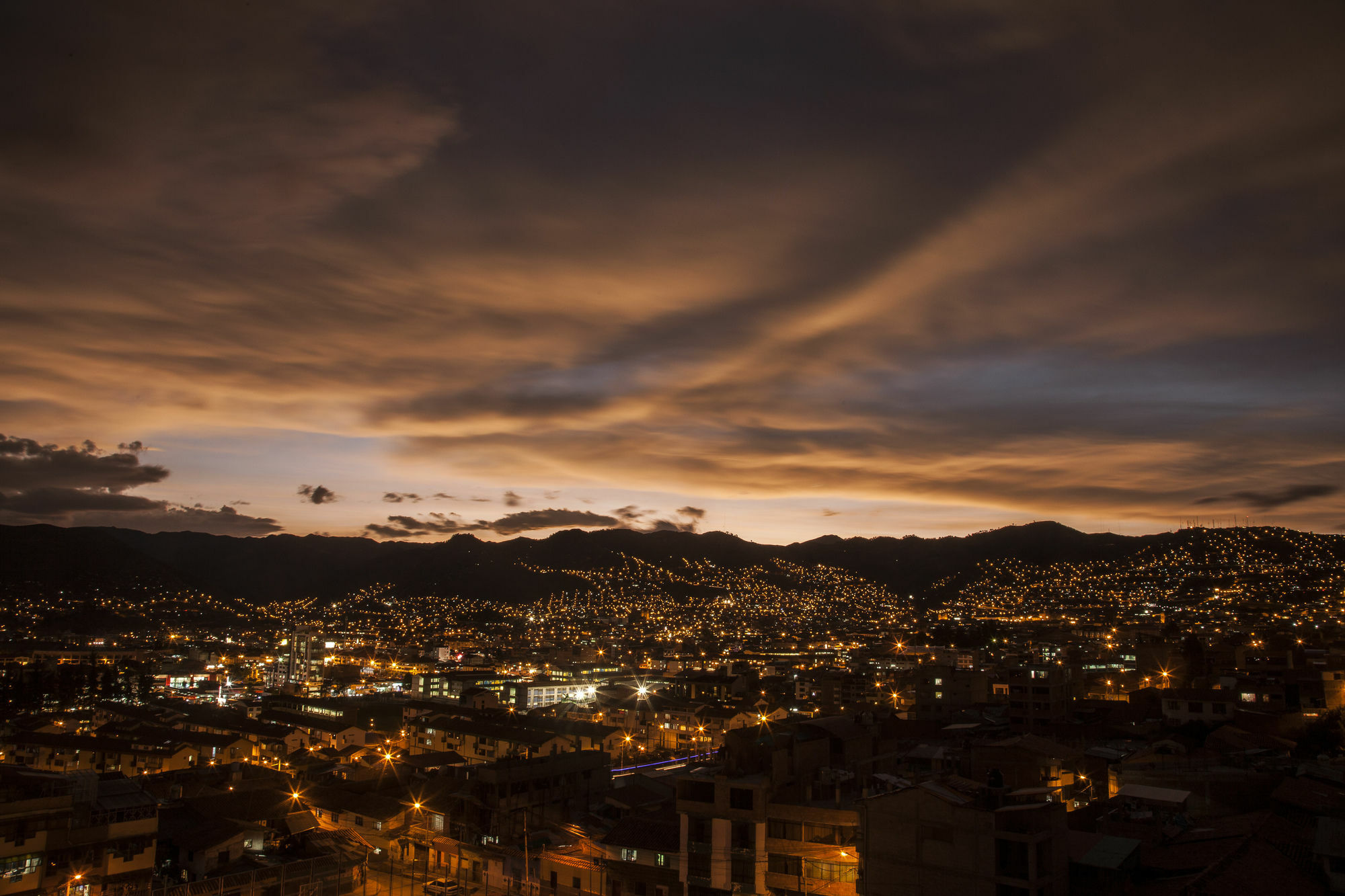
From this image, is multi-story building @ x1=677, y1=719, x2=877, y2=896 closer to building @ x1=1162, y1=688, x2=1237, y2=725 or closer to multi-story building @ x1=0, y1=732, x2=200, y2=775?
building @ x1=1162, y1=688, x2=1237, y2=725

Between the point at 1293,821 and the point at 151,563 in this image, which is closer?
the point at 1293,821

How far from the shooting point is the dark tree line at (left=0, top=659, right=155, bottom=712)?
40.5 metres

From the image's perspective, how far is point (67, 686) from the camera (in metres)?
43.2

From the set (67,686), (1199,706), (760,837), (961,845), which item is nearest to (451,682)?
(67,686)

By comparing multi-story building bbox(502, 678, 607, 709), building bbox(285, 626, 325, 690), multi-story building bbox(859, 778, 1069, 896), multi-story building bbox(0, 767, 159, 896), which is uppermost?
multi-story building bbox(859, 778, 1069, 896)

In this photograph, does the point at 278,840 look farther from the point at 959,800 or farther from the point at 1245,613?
the point at 1245,613

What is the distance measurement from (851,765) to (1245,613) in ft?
198

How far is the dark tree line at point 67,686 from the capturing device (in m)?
40.5

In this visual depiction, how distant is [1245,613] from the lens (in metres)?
64.0

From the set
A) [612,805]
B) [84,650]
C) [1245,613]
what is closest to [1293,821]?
[612,805]

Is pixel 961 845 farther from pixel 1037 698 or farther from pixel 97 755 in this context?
pixel 97 755

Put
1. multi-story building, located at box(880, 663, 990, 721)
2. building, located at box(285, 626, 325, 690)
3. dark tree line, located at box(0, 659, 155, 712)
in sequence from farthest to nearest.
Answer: building, located at box(285, 626, 325, 690), dark tree line, located at box(0, 659, 155, 712), multi-story building, located at box(880, 663, 990, 721)

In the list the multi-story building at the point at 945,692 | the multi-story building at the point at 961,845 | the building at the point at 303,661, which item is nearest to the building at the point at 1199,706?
the multi-story building at the point at 945,692

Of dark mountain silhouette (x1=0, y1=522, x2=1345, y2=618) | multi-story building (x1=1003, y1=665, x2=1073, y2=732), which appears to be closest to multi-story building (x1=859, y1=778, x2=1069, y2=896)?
multi-story building (x1=1003, y1=665, x2=1073, y2=732)
